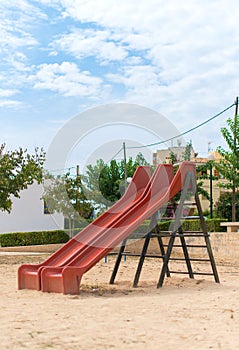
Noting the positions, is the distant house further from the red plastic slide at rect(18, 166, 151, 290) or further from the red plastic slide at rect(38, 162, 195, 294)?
the red plastic slide at rect(38, 162, 195, 294)

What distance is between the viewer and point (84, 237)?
8805mm

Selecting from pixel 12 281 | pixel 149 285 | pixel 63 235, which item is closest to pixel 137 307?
pixel 149 285

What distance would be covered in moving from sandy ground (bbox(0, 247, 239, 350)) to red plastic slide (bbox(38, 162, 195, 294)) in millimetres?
218

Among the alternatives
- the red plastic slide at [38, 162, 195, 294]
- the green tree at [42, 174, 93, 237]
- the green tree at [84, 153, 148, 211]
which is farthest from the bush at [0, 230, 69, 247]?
the red plastic slide at [38, 162, 195, 294]

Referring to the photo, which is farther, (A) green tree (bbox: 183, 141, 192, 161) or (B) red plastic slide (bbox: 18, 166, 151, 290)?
(A) green tree (bbox: 183, 141, 192, 161)

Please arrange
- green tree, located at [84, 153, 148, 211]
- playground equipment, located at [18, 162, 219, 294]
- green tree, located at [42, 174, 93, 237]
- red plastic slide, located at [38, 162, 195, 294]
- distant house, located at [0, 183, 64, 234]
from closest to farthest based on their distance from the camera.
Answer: red plastic slide, located at [38, 162, 195, 294]
playground equipment, located at [18, 162, 219, 294]
green tree, located at [42, 174, 93, 237]
green tree, located at [84, 153, 148, 211]
distant house, located at [0, 183, 64, 234]

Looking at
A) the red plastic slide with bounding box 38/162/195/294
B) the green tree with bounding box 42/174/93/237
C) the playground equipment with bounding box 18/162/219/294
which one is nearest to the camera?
the red plastic slide with bounding box 38/162/195/294

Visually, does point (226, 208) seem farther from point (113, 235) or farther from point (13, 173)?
point (113, 235)

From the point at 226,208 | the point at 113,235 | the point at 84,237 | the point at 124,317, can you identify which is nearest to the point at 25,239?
the point at 226,208

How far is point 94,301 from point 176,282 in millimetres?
2459

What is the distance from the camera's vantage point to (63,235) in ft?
76.5

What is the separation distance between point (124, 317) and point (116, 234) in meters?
2.58

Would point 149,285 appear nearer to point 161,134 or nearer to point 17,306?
point 17,306

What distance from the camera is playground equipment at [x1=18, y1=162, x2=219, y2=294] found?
774 cm
